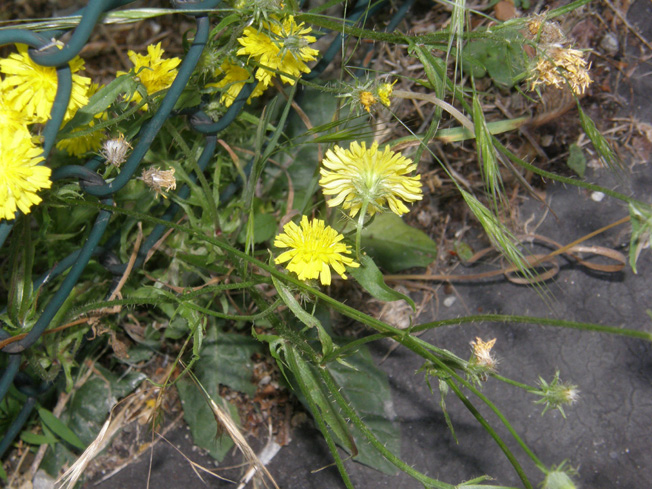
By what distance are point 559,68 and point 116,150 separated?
0.83 meters

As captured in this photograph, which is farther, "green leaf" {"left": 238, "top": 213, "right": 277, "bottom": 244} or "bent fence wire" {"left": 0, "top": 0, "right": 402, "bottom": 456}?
"green leaf" {"left": 238, "top": 213, "right": 277, "bottom": 244}

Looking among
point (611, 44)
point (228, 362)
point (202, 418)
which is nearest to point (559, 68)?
point (611, 44)

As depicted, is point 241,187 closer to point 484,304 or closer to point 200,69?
point 200,69

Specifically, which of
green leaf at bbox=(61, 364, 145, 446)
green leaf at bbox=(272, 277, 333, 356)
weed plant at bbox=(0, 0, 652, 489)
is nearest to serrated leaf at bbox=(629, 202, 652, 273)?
weed plant at bbox=(0, 0, 652, 489)

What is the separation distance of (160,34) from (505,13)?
1102mm

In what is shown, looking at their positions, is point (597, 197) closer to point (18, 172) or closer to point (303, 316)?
point (303, 316)

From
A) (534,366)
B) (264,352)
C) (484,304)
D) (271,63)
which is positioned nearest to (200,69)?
(271,63)

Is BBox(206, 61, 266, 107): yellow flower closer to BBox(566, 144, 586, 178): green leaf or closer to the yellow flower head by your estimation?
the yellow flower head

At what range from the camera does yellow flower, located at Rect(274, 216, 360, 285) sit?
0.92 meters

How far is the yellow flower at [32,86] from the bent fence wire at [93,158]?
0.21 ft

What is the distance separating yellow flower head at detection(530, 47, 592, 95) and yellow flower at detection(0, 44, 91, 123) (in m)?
0.79

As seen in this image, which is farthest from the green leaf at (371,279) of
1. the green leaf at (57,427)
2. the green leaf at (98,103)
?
the green leaf at (57,427)

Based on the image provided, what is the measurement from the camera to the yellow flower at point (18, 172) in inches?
30.8

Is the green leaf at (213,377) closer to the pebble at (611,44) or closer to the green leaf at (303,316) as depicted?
the green leaf at (303,316)
